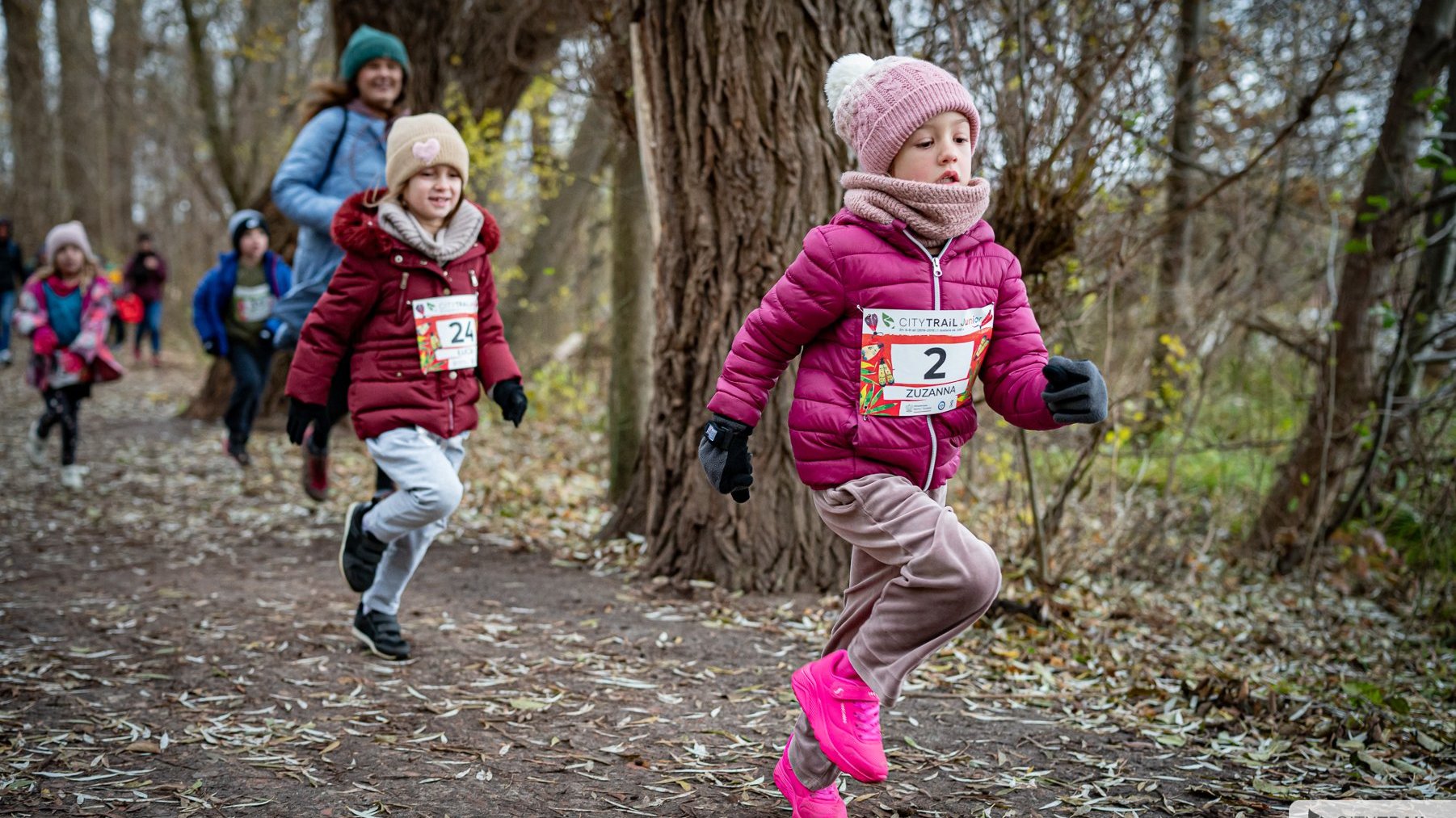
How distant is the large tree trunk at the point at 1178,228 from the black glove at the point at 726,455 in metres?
3.02

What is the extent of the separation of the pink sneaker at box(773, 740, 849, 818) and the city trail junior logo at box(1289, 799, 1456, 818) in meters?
1.22

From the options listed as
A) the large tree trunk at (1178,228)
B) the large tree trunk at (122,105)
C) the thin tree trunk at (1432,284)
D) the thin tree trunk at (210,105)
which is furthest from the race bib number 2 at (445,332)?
the large tree trunk at (122,105)

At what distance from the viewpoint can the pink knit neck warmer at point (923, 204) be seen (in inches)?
104

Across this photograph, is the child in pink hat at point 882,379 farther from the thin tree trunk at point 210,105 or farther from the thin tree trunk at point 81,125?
the thin tree trunk at point 81,125

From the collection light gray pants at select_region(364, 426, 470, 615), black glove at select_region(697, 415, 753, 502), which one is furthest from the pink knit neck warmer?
light gray pants at select_region(364, 426, 470, 615)

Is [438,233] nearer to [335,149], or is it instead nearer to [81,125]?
[335,149]

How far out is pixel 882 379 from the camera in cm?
268

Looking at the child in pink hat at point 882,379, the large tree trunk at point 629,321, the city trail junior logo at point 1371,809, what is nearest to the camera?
the child in pink hat at point 882,379

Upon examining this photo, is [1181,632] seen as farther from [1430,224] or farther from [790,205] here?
[1430,224]

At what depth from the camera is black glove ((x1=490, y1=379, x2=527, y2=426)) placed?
3.86 m

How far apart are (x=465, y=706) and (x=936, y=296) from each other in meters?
2.08

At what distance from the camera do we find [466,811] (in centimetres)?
283

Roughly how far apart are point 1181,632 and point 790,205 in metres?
2.70

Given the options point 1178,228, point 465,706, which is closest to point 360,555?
point 465,706
